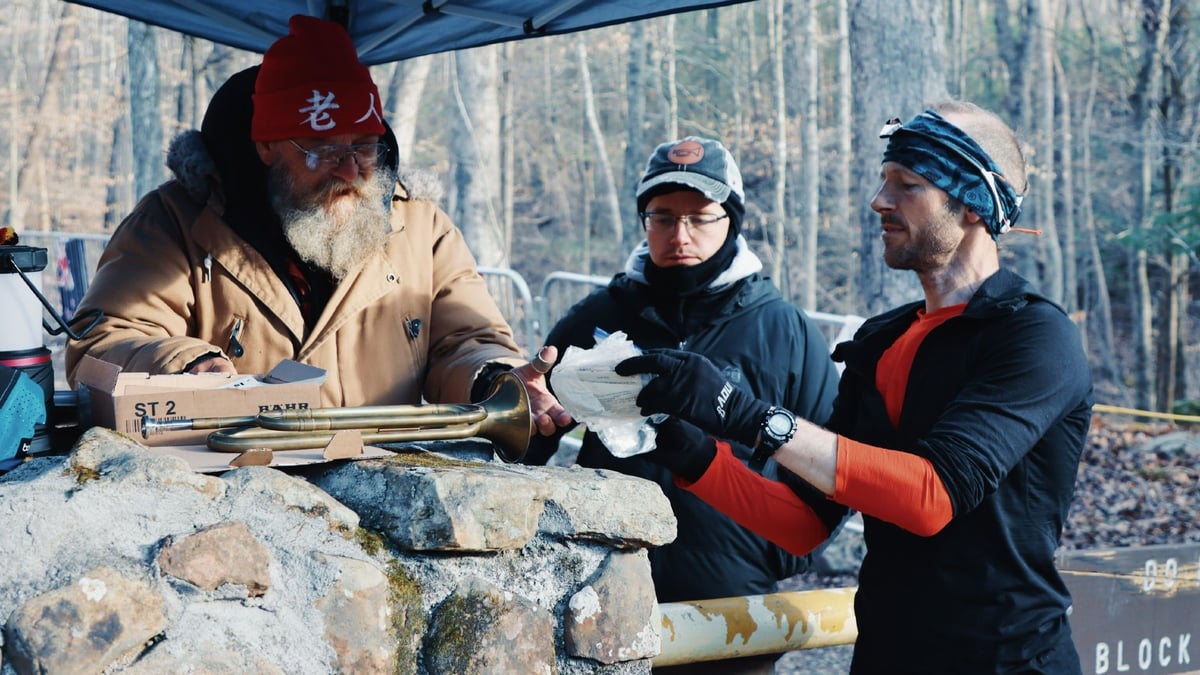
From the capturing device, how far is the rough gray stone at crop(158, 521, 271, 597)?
1.72 meters

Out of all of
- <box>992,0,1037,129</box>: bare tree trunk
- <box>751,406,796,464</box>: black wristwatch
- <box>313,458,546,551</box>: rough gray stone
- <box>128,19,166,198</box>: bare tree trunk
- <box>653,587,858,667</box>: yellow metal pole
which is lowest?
<box>653,587,858,667</box>: yellow metal pole

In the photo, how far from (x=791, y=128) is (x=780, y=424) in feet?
76.7

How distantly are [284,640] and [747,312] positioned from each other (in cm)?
195

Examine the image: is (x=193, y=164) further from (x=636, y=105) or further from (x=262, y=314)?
(x=636, y=105)

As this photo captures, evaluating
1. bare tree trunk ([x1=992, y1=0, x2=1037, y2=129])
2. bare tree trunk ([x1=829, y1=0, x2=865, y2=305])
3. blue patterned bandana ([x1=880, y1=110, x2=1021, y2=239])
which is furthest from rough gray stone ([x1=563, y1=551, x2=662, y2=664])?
bare tree trunk ([x1=992, y1=0, x2=1037, y2=129])

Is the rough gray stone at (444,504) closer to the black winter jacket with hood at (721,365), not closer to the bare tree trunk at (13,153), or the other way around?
the black winter jacket with hood at (721,365)

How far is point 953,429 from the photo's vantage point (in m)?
2.25

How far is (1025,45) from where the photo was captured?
19016 millimetres

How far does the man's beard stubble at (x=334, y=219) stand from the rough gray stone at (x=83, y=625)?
4.65 feet

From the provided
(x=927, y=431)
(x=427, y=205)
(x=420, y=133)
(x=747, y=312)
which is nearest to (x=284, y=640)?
(x=927, y=431)

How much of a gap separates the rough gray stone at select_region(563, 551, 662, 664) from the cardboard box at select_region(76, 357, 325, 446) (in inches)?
26.0

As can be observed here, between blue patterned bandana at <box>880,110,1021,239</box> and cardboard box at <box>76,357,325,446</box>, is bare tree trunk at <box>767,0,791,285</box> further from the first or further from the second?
cardboard box at <box>76,357,325,446</box>

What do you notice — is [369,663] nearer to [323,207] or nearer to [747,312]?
[323,207]

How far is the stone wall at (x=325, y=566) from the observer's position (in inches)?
64.6
